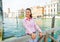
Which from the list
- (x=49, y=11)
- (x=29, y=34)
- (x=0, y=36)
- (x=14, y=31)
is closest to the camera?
(x=0, y=36)

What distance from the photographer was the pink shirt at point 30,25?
2.22 meters

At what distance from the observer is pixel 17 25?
7.00 feet

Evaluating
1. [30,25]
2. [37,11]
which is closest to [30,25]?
[30,25]

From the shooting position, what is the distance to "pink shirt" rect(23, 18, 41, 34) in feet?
7.27

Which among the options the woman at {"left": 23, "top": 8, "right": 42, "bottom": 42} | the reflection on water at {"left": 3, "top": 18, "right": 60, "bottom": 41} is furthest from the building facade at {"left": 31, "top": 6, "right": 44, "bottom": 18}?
the reflection on water at {"left": 3, "top": 18, "right": 60, "bottom": 41}

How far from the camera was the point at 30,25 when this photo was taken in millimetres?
2264

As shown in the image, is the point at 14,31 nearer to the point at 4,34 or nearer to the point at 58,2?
the point at 4,34

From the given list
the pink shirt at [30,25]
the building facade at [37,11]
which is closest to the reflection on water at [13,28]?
the pink shirt at [30,25]

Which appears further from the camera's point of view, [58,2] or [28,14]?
[58,2]

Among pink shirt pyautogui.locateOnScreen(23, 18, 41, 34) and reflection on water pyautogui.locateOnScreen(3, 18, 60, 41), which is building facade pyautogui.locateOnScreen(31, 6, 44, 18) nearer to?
pink shirt pyautogui.locateOnScreen(23, 18, 41, 34)

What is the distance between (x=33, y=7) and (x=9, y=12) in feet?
1.22

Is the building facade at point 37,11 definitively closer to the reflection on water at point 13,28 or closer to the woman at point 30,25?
the woman at point 30,25

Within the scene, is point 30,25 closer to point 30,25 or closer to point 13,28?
point 30,25

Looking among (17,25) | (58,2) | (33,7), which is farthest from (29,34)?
(58,2)
